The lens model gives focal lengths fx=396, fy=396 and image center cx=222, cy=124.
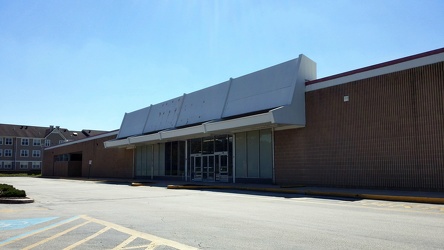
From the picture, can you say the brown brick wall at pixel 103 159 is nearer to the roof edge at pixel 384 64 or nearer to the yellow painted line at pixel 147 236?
the roof edge at pixel 384 64

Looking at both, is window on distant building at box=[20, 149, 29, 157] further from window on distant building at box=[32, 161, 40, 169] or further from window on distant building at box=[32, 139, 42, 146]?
window on distant building at box=[32, 139, 42, 146]

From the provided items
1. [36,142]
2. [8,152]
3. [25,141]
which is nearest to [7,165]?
[8,152]

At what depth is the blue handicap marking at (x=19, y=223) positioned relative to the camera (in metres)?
9.30

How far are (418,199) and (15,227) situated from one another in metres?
13.5

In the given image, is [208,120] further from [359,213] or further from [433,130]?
[359,213]

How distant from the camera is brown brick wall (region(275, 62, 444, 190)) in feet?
58.9

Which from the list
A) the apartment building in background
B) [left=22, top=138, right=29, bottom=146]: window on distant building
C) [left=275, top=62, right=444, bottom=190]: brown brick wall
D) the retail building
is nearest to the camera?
[left=275, top=62, right=444, bottom=190]: brown brick wall

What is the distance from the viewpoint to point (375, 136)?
65.8ft

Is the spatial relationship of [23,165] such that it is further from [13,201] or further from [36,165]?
[13,201]

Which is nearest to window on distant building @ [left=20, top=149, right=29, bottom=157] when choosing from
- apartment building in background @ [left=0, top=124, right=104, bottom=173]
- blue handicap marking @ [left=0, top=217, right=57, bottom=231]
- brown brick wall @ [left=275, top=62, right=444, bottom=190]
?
apartment building in background @ [left=0, top=124, right=104, bottom=173]

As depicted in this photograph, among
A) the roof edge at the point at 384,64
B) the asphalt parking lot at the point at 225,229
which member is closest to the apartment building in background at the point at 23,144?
the roof edge at the point at 384,64

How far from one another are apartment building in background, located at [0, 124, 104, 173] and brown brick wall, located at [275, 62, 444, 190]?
251ft

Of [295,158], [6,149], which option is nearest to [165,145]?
[295,158]

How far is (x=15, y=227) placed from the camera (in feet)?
30.5
